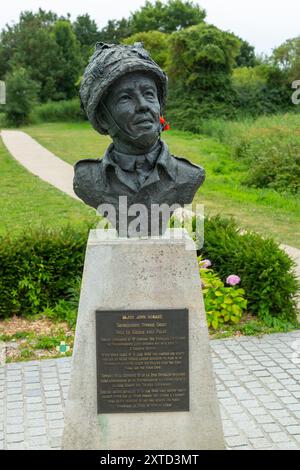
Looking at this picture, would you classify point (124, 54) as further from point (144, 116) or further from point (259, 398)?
point (259, 398)

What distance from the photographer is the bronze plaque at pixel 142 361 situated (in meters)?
4.23

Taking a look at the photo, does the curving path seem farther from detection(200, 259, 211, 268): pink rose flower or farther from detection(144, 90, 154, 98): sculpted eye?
detection(144, 90, 154, 98): sculpted eye

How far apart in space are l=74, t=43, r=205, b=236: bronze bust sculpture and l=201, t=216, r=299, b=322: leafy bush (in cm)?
312

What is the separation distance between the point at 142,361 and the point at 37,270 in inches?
133

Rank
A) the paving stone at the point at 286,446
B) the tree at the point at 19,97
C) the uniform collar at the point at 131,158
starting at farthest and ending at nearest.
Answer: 1. the tree at the point at 19,97
2. the paving stone at the point at 286,446
3. the uniform collar at the point at 131,158

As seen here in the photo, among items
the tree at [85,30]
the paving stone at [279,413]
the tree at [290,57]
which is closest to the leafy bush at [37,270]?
the paving stone at [279,413]

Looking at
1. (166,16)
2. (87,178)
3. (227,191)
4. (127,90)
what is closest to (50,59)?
(166,16)

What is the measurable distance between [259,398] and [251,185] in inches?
417

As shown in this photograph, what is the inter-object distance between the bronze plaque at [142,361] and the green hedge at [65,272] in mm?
3192

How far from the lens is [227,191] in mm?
15078

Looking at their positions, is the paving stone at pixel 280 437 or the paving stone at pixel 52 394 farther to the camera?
the paving stone at pixel 52 394

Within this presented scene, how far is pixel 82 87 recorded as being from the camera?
13.9ft

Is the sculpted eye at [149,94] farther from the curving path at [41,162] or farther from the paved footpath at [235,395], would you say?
the curving path at [41,162]

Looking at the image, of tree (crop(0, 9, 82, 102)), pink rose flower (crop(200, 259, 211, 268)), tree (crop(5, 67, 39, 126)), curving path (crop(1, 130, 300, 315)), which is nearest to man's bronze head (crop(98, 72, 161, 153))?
pink rose flower (crop(200, 259, 211, 268))
